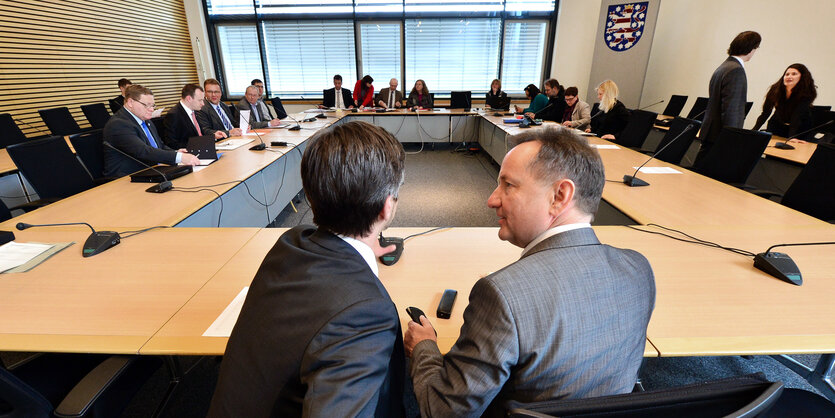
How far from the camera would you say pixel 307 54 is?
802cm

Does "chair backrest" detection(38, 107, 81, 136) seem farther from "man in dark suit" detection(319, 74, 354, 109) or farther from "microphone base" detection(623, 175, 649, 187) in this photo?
"microphone base" detection(623, 175, 649, 187)

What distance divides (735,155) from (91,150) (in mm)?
4950

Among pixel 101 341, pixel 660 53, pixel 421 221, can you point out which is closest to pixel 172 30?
pixel 421 221

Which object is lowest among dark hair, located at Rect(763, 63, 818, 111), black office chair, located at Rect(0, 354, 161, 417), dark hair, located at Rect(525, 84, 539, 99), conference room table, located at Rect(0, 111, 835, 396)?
black office chair, located at Rect(0, 354, 161, 417)

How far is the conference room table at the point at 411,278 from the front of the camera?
1.03 metres

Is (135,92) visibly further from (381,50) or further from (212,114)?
(381,50)

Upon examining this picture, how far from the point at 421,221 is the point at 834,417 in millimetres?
2827

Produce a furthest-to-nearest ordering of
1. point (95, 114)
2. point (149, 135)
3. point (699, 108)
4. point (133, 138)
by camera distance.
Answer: point (699, 108) < point (95, 114) < point (149, 135) < point (133, 138)

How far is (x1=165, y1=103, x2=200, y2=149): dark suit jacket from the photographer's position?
381cm

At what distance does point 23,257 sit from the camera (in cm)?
143

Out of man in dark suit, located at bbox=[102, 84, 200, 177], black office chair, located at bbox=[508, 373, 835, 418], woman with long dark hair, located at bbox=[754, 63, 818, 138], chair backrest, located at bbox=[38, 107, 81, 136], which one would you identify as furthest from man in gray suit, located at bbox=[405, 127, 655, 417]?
chair backrest, located at bbox=[38, 107, 81, 136]

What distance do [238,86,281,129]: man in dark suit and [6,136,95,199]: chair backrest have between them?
235 cm

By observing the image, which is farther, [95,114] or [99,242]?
[95,114]

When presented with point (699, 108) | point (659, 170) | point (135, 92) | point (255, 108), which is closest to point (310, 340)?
point (659, 170)
